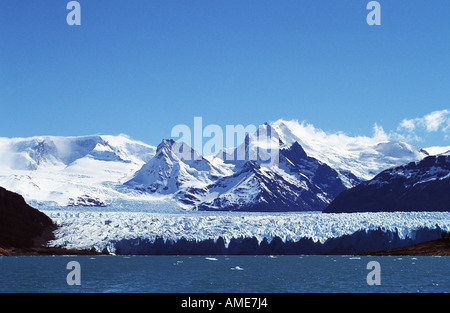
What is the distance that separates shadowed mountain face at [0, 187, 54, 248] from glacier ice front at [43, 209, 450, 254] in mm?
15507

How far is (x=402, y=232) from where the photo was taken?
13638 centimetres

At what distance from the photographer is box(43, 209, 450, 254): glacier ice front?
13550 centimetres

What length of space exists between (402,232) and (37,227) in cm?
8429

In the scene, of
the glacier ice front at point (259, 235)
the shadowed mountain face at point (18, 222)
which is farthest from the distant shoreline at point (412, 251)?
the shadowed mountain face at point (18, 222)

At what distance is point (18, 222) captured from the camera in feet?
536

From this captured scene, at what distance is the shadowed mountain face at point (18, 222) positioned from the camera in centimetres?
15294

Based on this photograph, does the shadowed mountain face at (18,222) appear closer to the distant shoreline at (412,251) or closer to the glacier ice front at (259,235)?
the distant shoreline at (412,251)

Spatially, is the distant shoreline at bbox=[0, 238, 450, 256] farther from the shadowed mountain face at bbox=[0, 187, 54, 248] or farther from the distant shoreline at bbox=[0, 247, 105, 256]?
the shadowed mountain face at bbox=[0, 187, 54, 248]

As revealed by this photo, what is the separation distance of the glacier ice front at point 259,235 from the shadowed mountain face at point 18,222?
15.5 meters
